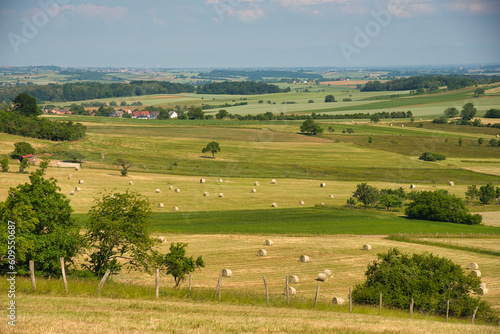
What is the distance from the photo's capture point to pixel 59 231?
2794 cm

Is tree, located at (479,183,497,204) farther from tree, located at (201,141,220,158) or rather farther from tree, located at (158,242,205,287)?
tree, located at (158,242,205,287)

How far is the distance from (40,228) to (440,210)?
47634mm

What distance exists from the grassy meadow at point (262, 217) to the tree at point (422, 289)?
1152 millimetres

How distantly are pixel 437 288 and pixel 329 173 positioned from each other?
59.2 m

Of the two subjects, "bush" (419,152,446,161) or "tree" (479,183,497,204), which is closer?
"tree" (479,183,497,204)

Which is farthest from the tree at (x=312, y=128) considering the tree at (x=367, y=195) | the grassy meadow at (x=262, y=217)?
the tree at (x=367, y=195)

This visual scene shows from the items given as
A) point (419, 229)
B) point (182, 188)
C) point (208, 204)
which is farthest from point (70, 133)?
point (419, 229)

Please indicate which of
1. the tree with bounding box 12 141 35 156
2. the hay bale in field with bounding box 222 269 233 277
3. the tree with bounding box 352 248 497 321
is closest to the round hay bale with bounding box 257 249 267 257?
the hay bale in field with bounding box 222 269 233 277

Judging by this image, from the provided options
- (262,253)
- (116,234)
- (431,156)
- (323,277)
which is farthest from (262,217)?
(431,156)

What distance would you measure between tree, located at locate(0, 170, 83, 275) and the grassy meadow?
233 cm

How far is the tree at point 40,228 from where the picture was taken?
26281mm

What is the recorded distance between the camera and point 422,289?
2812cm

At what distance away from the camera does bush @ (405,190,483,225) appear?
192ft

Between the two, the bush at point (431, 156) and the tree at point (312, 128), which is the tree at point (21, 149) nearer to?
the tree at point (312, 128)
